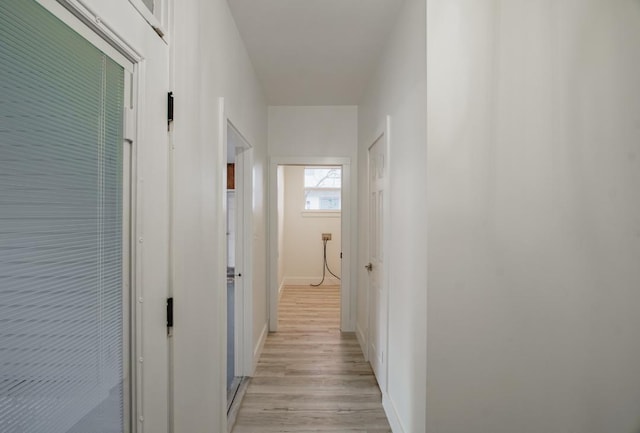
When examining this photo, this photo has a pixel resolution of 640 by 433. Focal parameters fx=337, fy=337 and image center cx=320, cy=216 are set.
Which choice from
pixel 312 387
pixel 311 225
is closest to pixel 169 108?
pixel 312 387

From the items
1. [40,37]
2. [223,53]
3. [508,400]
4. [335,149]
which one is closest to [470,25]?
[223,53]

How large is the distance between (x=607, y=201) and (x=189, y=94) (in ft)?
6.36

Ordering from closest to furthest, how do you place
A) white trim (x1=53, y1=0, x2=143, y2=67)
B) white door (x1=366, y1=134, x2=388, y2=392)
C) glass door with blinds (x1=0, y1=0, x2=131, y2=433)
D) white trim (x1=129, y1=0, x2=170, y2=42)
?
glass door with blinds (x1=0, y1=0, x2=131, y2=433)
white trim (x1=53, y1=0, x2=143, y2=67)
white trim (x1=129, y1=0, x2=170, y2=42)
white door (x1=366, y1=134, x2=388, y2=392)

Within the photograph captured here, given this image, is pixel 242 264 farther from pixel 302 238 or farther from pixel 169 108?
pixel 302 238

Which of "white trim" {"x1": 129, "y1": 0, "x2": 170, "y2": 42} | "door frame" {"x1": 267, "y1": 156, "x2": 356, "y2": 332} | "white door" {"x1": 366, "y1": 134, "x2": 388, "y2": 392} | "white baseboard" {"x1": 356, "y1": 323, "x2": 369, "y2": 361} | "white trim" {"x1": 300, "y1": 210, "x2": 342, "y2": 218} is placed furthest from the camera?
"white trim" {"x1": 300, "y1": 210, "x2": 342, "y2": 218}

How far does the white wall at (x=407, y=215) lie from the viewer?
1.68 meters

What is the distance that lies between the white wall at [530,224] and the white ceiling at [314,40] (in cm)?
73

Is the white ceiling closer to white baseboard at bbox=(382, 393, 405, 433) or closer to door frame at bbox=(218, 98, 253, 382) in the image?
door frame at bbox=(218, 98, 253, 382)

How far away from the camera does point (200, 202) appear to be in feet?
4.99

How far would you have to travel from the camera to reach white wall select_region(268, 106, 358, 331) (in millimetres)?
4000

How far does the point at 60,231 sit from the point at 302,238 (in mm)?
6070

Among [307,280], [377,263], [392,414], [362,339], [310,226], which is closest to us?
[392,414]

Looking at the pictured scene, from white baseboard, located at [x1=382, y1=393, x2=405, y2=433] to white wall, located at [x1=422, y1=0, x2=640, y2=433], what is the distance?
0.58m

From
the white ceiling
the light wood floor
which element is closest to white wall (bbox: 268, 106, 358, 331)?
the white ceiling
